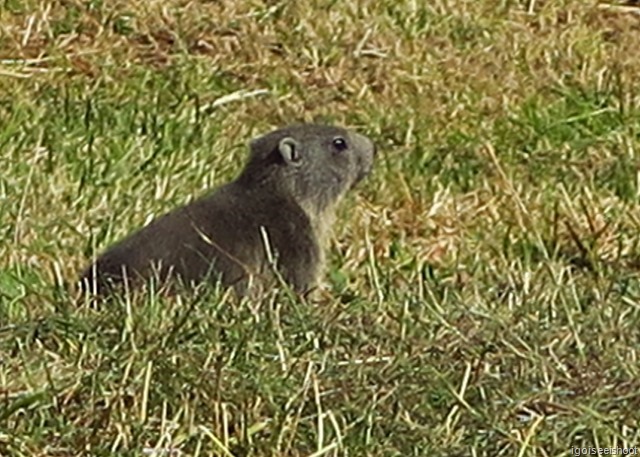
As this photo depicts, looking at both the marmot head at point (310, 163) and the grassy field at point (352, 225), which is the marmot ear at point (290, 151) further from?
the grassy field at point (352, 225)

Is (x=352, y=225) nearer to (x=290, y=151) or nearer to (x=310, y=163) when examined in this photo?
(x=310, y=163)

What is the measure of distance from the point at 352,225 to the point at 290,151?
0.54 meters

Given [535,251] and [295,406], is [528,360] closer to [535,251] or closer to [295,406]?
[295,406]

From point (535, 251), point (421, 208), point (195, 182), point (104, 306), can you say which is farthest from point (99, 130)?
point (104, 306)

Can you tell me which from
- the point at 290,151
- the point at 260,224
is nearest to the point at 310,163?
the point at 290,151

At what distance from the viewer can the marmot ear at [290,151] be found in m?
7.85

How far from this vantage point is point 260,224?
7.29 m

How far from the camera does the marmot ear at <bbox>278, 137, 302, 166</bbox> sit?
785 cm

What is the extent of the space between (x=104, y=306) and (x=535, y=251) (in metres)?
2.24

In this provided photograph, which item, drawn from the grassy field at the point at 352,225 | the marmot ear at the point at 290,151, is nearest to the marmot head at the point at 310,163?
the marmot ear at the point at 290,151

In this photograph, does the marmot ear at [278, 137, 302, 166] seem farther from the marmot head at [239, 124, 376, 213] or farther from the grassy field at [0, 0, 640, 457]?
the grassy field at [0, 0, 640, 457]

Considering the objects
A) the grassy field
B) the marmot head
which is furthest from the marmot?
the grassy field

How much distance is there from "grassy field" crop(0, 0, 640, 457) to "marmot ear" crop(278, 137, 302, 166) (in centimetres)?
39

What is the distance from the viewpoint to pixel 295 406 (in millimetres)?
4988
